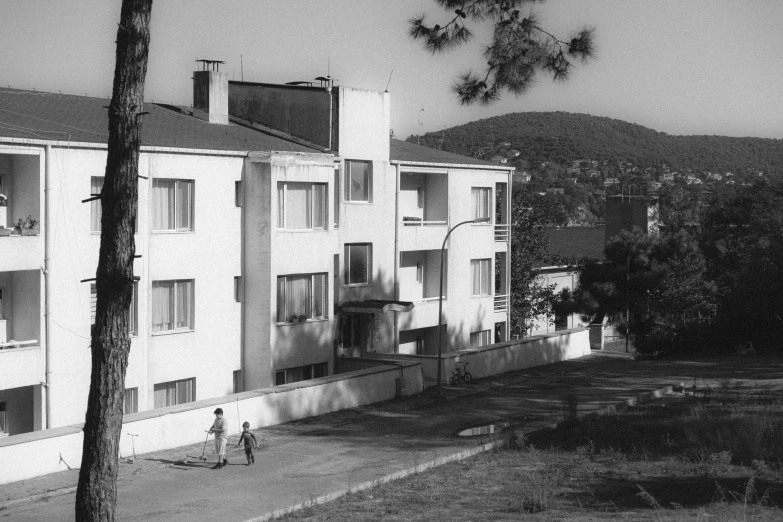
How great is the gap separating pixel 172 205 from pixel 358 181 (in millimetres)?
10049

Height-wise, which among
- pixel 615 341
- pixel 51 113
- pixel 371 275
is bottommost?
pixel 615 341

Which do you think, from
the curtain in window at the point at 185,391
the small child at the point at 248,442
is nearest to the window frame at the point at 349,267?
the curtain in window at the point at 185,391

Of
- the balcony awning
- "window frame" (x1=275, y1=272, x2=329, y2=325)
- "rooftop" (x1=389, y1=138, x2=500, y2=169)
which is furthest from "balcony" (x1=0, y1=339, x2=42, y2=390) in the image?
"rooftop" (x1=389, y1=138, x2=500, y2=169)

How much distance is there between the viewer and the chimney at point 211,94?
119 ft

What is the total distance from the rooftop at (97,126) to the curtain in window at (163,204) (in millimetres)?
1190

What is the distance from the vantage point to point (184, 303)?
29906 millimetres

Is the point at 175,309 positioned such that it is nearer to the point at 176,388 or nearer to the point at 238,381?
the point at 176,388

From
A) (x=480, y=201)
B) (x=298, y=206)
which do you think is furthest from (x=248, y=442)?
(x=480, y=201)

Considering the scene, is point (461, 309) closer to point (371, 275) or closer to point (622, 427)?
point (371, 275)

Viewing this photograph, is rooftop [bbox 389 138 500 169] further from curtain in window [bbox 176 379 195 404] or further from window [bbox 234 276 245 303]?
curtain in window [bbox 176 379 195 404]

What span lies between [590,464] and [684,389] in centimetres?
1409

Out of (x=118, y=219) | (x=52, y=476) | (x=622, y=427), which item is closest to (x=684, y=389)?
(x=622, y=427)

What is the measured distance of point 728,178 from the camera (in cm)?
13550

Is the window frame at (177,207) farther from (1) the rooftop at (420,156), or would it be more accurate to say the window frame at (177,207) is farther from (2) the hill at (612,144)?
(2) the hill at (612,144)
